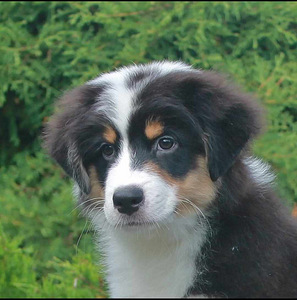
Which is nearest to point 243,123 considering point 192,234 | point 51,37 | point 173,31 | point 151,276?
point 192,234

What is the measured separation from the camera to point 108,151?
4324mm

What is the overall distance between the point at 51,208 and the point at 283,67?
8.61ft

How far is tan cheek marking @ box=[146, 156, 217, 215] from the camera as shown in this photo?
4.13m

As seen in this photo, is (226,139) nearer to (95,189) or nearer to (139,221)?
(139,221)

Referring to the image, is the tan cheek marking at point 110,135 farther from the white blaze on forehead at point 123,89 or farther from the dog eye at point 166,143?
the dog eye at point 166,143

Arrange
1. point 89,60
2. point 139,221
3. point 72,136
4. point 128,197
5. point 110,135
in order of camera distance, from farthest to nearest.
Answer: point 89,60
point 72,136
point 110,135
point 139,221
point 128,197

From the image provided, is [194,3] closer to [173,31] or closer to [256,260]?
[173,31]

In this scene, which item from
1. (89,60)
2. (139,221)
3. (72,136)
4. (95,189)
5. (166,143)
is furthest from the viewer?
(89,60)

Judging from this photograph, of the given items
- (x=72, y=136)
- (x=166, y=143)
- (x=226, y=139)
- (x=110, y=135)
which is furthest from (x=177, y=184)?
(x=72, y=136)

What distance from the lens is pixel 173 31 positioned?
785 centimetres

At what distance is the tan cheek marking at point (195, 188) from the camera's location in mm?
4133

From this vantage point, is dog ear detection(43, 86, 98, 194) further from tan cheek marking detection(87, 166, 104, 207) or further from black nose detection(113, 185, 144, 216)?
black nose detection(113, 185, 144, 216)

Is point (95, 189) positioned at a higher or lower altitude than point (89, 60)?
higher

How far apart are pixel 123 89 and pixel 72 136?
1.34 ft
